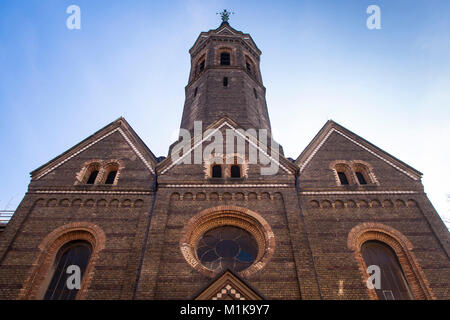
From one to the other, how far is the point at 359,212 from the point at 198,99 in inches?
477

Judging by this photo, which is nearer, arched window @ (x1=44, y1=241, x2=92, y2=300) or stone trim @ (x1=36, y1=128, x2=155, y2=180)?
arched window @ (x1=44, y1=241, x2=92, y2=300)

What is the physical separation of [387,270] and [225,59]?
18.2 m

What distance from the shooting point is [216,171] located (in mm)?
14844

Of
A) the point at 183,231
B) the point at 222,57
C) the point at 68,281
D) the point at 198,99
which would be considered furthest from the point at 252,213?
the point at 222,57

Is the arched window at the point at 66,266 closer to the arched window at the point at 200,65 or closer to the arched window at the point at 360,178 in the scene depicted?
the arched window at the point at 360,178

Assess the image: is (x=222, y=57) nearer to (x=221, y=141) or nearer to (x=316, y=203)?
(x=221, y=141)

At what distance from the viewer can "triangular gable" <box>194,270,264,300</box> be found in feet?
30.3

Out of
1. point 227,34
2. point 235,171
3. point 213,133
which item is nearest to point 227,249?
point 235,171

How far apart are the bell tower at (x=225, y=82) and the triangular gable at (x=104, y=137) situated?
12.0ft

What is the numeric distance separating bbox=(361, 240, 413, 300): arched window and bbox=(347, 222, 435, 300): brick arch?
0.60 feet

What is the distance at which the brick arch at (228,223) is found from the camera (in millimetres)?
11484

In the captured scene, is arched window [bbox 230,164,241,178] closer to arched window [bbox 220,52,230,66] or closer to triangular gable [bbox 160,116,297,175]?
triangular gable [bbox 160,116,297,175]

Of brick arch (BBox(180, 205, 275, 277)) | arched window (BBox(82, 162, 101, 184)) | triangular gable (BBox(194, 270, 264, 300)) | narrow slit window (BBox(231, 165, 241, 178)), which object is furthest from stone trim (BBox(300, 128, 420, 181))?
arched window (BBox(82, 162, 101, 184))

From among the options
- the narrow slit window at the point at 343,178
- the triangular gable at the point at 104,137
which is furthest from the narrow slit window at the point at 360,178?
the triangular gable at the point at 104,137
